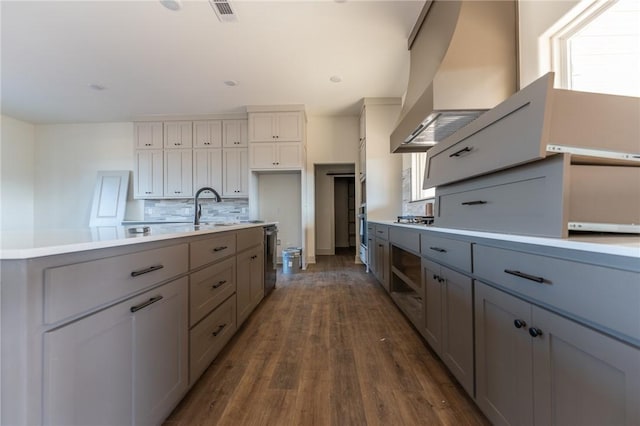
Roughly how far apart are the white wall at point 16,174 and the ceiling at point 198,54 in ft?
2.06

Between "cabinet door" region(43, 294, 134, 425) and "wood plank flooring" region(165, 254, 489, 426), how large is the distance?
46 cm

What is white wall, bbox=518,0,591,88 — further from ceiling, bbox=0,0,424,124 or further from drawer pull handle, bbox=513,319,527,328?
drawer pull handle, bbox=513,319,527,328

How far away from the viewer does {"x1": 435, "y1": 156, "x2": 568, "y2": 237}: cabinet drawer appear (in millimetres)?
809

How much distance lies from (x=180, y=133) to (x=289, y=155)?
228 cm

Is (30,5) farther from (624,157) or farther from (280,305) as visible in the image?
(624,157)

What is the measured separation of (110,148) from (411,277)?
6.35 meters

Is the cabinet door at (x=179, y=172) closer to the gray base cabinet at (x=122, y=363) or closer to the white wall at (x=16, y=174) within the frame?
the white wall at (x=16, y=174)

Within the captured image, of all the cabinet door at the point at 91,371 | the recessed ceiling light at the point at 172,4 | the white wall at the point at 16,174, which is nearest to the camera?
the cabinet door at the point at 91,371

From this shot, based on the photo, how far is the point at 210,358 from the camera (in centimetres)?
152

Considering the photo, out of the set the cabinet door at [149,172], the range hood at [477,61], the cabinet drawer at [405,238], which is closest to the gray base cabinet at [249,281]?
the cabinet drawer at [405,238]

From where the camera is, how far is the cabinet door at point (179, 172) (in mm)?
5137

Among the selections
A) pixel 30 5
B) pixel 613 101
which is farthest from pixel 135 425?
pixel 30 5

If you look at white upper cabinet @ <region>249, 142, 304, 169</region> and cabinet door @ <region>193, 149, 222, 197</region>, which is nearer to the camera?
white upper cabinet @ <region>249, 142, 304, 169</region>

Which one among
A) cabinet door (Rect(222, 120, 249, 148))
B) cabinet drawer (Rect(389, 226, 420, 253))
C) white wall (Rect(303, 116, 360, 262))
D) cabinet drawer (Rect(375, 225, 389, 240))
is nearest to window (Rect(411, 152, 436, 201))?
cabinet drawer (Rect(375, 225, 389, 240))
